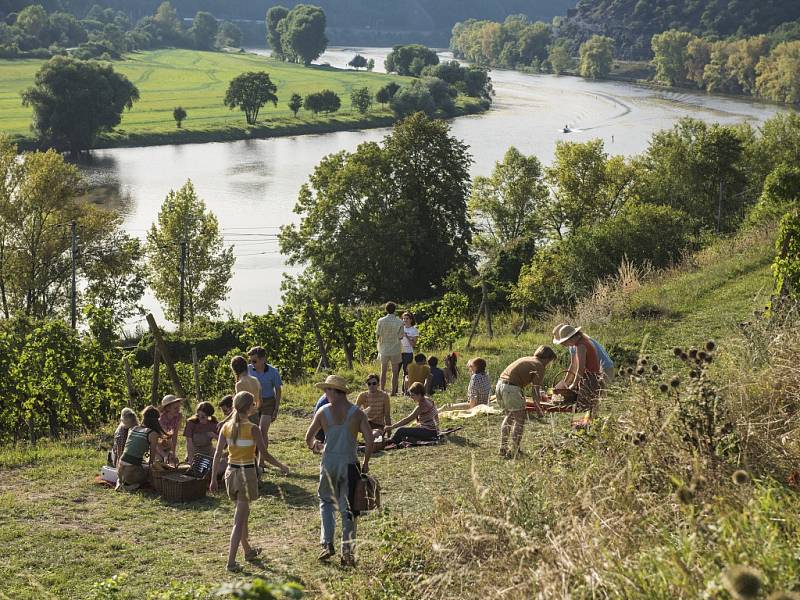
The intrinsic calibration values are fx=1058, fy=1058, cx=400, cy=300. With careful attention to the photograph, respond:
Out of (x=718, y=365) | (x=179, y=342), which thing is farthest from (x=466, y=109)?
(x=718, y=365)

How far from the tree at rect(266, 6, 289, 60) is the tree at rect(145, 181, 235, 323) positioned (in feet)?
419

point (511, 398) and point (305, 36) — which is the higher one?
point (305, 36)

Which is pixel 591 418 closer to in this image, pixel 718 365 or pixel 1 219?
pixel 718 365

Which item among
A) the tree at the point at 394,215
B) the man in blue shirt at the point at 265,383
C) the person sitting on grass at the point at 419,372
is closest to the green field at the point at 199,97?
the tree at the point at 394,215

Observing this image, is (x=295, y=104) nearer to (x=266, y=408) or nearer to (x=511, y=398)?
(x=266, y=408)

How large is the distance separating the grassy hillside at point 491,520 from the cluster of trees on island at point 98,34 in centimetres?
13117

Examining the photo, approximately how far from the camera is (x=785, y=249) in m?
15.9

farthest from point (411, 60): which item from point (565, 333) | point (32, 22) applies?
point (565, 333)

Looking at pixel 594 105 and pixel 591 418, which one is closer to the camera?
pixel 591 418

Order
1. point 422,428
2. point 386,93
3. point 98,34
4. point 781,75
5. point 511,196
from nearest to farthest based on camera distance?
point 422,428, point 511,196, point 386,93, point 781,75, point 98,34

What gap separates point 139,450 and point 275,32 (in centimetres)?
16609

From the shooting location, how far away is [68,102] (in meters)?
77.8

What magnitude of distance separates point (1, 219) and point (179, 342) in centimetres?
1799

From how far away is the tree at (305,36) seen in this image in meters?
157
